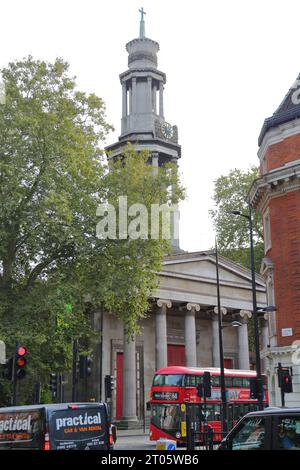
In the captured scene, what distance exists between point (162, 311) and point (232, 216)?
17.5 metres

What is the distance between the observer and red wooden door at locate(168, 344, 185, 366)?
46.8 meters

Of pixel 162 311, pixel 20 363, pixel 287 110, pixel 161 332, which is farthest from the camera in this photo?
pixel 162 311

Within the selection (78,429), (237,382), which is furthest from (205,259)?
(78,429)

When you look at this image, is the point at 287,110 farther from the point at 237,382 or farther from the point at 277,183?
the point at 237,382

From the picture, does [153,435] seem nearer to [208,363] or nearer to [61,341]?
[61,341]

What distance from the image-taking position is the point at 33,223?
26875 millimetres

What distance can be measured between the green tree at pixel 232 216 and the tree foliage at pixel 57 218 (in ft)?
87.0

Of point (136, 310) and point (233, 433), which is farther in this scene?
point (136, 310)

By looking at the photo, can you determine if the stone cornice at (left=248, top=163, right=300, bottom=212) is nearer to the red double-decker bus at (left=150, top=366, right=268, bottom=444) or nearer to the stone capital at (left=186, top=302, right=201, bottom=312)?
the red double-decker bus at (left=150, top=366, right=268, bottom=444)

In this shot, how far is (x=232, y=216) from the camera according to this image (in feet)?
189

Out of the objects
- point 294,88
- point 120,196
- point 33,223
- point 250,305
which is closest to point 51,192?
point 33,223

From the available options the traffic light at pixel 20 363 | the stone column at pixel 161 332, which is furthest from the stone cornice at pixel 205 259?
the traffic light at pixel 20 363

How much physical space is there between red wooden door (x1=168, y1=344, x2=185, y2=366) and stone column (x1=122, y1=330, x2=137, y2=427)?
5942 millimetres
